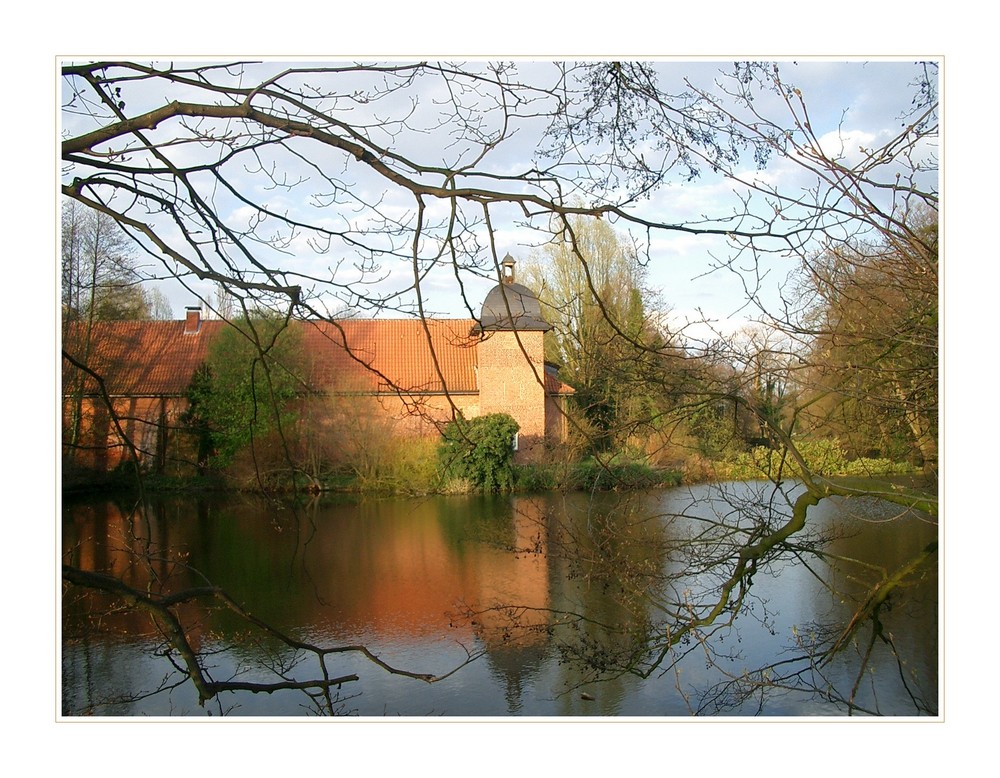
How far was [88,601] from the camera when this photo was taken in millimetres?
5941

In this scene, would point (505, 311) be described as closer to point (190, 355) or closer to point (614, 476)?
point (614, 476)

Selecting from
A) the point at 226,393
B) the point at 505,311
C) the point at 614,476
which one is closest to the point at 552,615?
the point at 614,476

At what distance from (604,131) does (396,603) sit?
4889mm

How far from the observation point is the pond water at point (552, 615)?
3996 millimetres

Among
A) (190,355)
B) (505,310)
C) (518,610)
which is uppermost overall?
(190,355)

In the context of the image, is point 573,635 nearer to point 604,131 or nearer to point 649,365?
point 649,365

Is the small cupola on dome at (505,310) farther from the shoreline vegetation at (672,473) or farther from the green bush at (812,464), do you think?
the green bush at (812,464)

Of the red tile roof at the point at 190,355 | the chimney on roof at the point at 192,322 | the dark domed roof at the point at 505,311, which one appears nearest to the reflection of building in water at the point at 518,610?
the red tile roof at the point at 190,355

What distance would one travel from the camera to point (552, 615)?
5852 mm

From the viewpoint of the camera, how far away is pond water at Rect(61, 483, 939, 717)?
400cm

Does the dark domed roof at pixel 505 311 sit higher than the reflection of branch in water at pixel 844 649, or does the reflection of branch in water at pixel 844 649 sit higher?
the dark domed roof at pixel 505 311

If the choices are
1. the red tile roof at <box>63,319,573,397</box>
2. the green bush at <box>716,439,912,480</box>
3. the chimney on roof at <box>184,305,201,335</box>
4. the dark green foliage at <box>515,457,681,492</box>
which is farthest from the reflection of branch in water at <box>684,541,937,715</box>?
the chimney on roof at <box>184,305,201,335</box>

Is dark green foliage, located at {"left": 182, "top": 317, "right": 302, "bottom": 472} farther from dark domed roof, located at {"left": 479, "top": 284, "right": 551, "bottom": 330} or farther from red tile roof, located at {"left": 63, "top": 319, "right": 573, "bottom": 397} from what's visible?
dark domed roof, located at {"left": 479, "top": 284, "right": 551, "bottom": 330}
